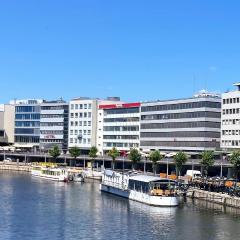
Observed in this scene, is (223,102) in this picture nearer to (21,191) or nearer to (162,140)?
(162,140)

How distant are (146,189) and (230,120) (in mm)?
68605

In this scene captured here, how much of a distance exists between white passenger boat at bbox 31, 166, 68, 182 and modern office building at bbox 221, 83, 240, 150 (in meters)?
44.4

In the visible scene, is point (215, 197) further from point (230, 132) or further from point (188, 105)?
point (188, 105)

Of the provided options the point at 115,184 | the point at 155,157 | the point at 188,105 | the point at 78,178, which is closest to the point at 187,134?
the point at 188,105

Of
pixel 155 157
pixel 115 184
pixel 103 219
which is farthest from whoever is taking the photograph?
pixel 155 157

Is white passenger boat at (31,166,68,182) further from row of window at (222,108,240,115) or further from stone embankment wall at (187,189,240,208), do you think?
stone embankment wall at (187,189,240,208)

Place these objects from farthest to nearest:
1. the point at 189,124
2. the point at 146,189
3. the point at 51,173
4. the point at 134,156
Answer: the point at 189,124 → the point at 134,156 → the point at 51,173 → the point at 146,189

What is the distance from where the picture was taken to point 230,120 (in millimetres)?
173625

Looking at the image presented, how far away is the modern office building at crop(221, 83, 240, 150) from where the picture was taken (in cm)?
17125

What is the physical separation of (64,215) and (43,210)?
6278mm

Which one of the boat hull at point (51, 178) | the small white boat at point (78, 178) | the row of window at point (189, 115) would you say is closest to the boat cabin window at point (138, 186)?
the small white boat at point (78, 178)

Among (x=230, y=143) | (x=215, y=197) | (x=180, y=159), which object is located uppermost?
(x=230, y=143)

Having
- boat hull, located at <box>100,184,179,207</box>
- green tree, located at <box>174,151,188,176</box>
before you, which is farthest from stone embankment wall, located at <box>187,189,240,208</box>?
Answer: green tree, located at <box>174,151,188,176</box>

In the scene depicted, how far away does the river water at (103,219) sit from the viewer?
7988 centimetres
